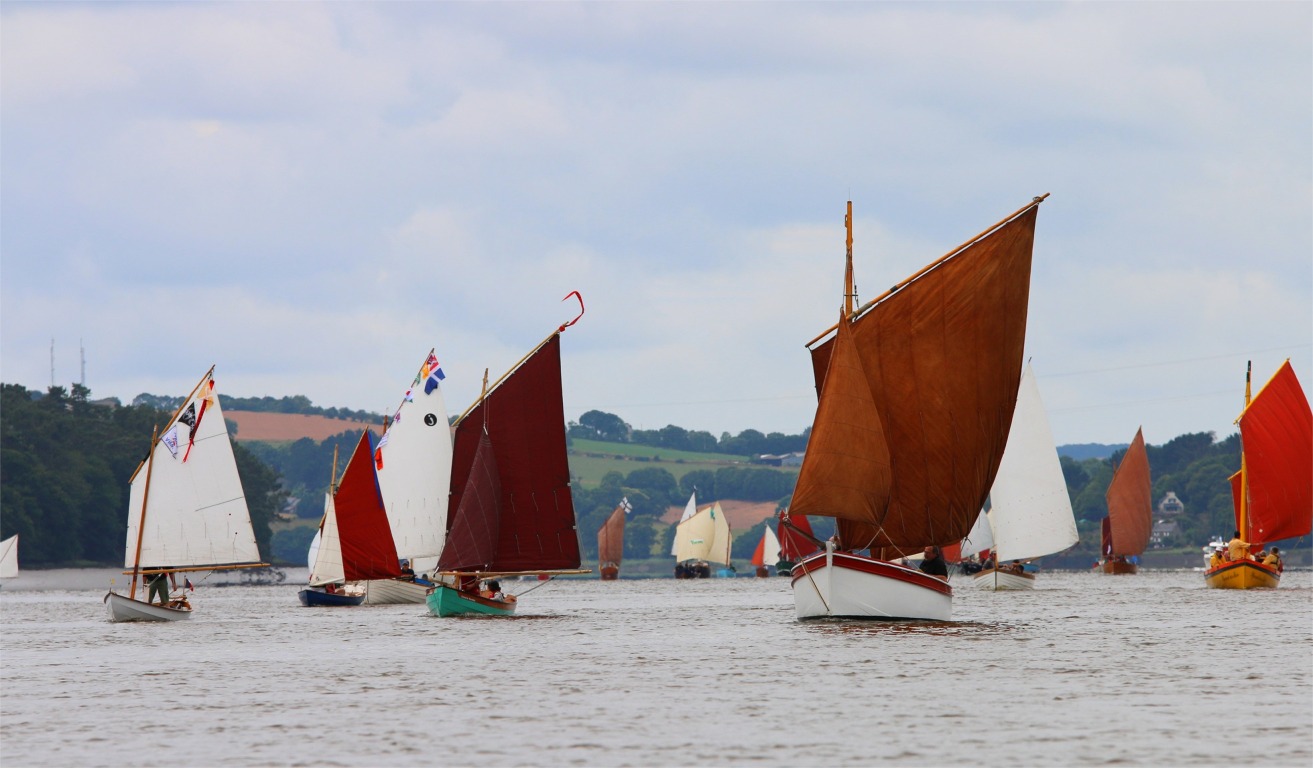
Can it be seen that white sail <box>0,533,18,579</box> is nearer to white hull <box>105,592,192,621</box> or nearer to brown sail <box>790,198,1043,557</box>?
white hull <box>105,592,192,621</box>

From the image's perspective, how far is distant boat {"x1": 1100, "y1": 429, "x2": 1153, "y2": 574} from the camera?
464 feet

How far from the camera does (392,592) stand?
87562mm

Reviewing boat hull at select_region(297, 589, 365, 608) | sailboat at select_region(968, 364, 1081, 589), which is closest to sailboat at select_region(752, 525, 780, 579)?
sailboat at select_region(968, 364, 1081, 589)

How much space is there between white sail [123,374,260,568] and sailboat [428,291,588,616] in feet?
30.9

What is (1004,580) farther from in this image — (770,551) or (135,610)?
(770,551)

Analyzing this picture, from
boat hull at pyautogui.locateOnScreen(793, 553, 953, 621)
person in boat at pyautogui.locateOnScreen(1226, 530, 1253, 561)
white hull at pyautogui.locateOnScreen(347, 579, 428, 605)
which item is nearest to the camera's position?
boat hull at pyautogui.locateOnScreen(793, 553, 953, 621)

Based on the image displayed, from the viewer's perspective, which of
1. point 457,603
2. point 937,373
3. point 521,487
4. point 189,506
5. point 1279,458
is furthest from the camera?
point 1279,458

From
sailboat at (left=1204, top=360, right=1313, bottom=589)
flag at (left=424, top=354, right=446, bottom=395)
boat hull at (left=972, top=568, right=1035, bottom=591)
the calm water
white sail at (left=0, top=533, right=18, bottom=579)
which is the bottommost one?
the calm water

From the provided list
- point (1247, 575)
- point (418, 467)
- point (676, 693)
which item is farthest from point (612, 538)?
point (676, 693)

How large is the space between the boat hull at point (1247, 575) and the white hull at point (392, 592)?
134 feet

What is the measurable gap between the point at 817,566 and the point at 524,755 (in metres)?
27.2

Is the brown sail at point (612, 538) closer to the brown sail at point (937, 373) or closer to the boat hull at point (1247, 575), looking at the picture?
the boat hull at point (1247, 575)

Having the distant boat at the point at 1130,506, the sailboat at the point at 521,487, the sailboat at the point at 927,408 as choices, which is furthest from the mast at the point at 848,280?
the distant boat at the point at 1130,506

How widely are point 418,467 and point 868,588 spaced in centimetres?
3409
